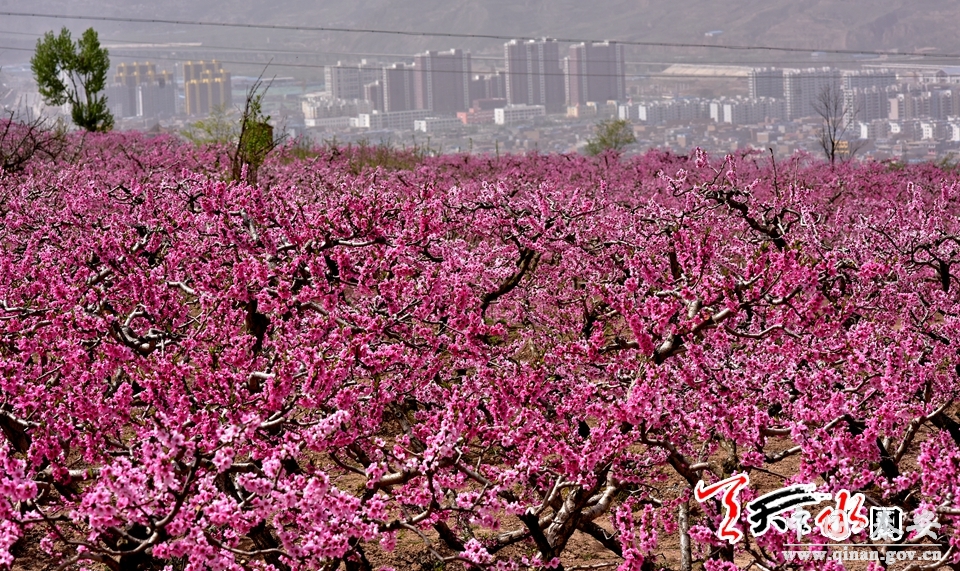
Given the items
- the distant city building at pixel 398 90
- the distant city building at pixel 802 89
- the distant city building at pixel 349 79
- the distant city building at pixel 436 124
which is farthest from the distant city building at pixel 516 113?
the distant city building at pixel 802 89

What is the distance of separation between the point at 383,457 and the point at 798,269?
2.17m

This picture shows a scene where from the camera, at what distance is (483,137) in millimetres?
84062

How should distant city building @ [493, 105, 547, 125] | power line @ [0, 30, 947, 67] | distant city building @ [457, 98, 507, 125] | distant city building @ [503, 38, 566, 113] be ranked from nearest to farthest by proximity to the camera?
distant city building @ [493, 105, 547, 125], distant city building @ [457, 98, 507, 125], power line @ [0, 30, 947, 67], distant city building @ [503, 38, 566, 113]

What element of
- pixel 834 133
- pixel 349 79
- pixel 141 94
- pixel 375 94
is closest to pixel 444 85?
pixel 375 94

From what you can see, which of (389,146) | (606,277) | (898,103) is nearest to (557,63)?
(898,103)

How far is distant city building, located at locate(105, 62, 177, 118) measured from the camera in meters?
125

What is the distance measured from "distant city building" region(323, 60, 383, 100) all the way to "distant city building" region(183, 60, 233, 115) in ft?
43.6

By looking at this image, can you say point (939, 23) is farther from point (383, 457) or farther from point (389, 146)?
point (383, 457)

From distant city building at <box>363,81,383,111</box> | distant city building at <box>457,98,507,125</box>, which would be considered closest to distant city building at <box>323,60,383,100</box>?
distant city building at <box>363,81,383,111</box>

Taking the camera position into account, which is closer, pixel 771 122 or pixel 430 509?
pixel 430 509

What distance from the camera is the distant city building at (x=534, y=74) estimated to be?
4178 inches

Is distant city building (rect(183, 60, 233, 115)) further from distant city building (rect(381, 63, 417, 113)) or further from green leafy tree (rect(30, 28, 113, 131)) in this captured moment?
green leafy tree (rect(30, 28, 113, 131))

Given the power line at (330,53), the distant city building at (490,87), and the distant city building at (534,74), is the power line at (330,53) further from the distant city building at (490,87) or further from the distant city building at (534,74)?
the distant city building at (534,74)

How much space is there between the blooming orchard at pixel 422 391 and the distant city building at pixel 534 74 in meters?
100
